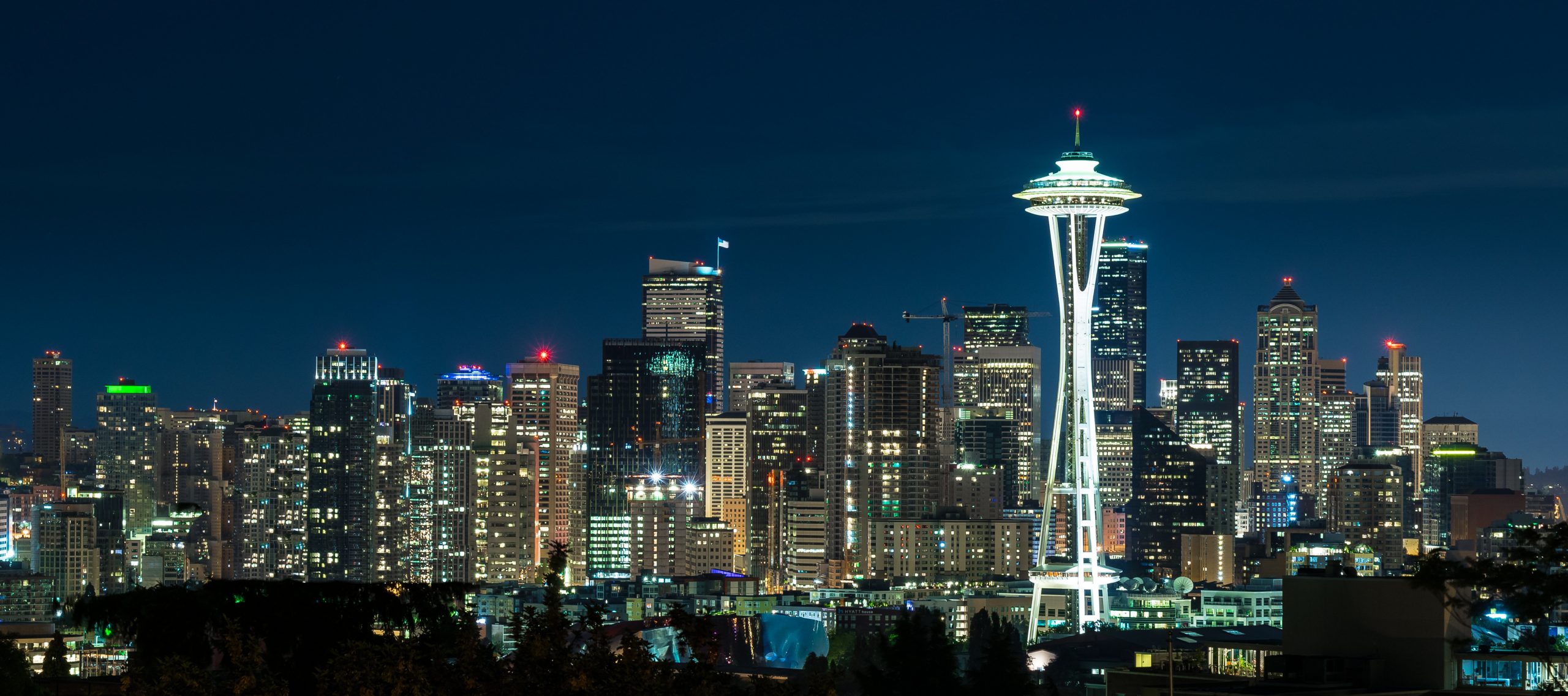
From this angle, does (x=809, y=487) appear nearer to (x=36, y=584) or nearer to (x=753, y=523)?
(x=753, y=523)

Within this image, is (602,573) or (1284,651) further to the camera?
(602,573)

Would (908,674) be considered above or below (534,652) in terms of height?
below

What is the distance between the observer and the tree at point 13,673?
3403cm

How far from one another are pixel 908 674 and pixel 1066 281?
2407 inches

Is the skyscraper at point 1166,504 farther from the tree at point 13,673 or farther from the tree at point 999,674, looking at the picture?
the tree at point 13,673

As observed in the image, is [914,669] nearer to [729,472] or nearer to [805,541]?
[805,541]

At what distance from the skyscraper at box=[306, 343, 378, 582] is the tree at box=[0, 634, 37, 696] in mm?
138368

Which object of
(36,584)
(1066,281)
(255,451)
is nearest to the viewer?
(1066,281)

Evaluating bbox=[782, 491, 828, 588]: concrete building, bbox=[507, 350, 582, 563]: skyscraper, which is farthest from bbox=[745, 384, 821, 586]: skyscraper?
bbox=[507, 350, 582, 563]: skyscraper

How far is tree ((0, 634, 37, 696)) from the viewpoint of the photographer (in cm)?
3403

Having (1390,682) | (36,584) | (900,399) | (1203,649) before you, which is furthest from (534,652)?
(900,399)

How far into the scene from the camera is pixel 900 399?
572 ft

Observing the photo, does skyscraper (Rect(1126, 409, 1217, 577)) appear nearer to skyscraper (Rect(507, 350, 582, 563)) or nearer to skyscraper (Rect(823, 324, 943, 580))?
skyscraper (Rect(823, 324, 943, 580))

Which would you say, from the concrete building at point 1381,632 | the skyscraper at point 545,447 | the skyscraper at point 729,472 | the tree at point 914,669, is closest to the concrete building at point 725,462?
the skyscraper at point 729,472
